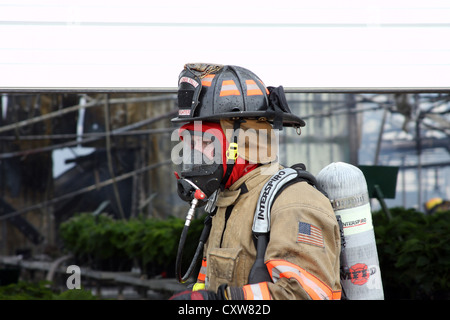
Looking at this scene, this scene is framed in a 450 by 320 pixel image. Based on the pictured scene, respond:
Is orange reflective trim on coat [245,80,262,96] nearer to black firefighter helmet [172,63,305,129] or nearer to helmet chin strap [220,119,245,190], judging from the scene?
black firefighter helmet [172,63,305,129]

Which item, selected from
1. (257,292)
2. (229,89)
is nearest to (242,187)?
(229,89)

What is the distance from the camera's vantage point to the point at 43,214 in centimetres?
737

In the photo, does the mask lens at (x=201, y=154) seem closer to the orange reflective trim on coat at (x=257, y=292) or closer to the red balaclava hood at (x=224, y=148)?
the red balaclava hood at (x=224, y=148)

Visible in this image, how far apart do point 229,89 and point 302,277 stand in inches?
34.0

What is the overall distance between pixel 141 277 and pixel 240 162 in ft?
13.3

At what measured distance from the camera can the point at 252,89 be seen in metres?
2.34

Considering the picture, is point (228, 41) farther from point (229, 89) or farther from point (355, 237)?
point (355, 237)

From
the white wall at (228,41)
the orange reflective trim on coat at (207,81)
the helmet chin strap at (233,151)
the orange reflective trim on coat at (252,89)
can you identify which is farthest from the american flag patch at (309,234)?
the white wall at (228,41)

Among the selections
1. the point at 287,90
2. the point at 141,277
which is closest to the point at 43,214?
the point at 141,277

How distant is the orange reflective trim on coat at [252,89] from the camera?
2.33m

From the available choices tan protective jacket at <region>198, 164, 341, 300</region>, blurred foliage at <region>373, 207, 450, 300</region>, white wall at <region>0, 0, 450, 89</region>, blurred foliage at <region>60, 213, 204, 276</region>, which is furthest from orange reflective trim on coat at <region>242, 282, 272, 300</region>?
blurred foliage at <region>60, 213, 204, 276</region>

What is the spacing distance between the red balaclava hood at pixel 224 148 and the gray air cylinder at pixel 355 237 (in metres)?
0.38

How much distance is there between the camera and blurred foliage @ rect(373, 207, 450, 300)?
3992 mm

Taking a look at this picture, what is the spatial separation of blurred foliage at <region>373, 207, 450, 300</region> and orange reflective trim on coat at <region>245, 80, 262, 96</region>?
2304 millimetres
